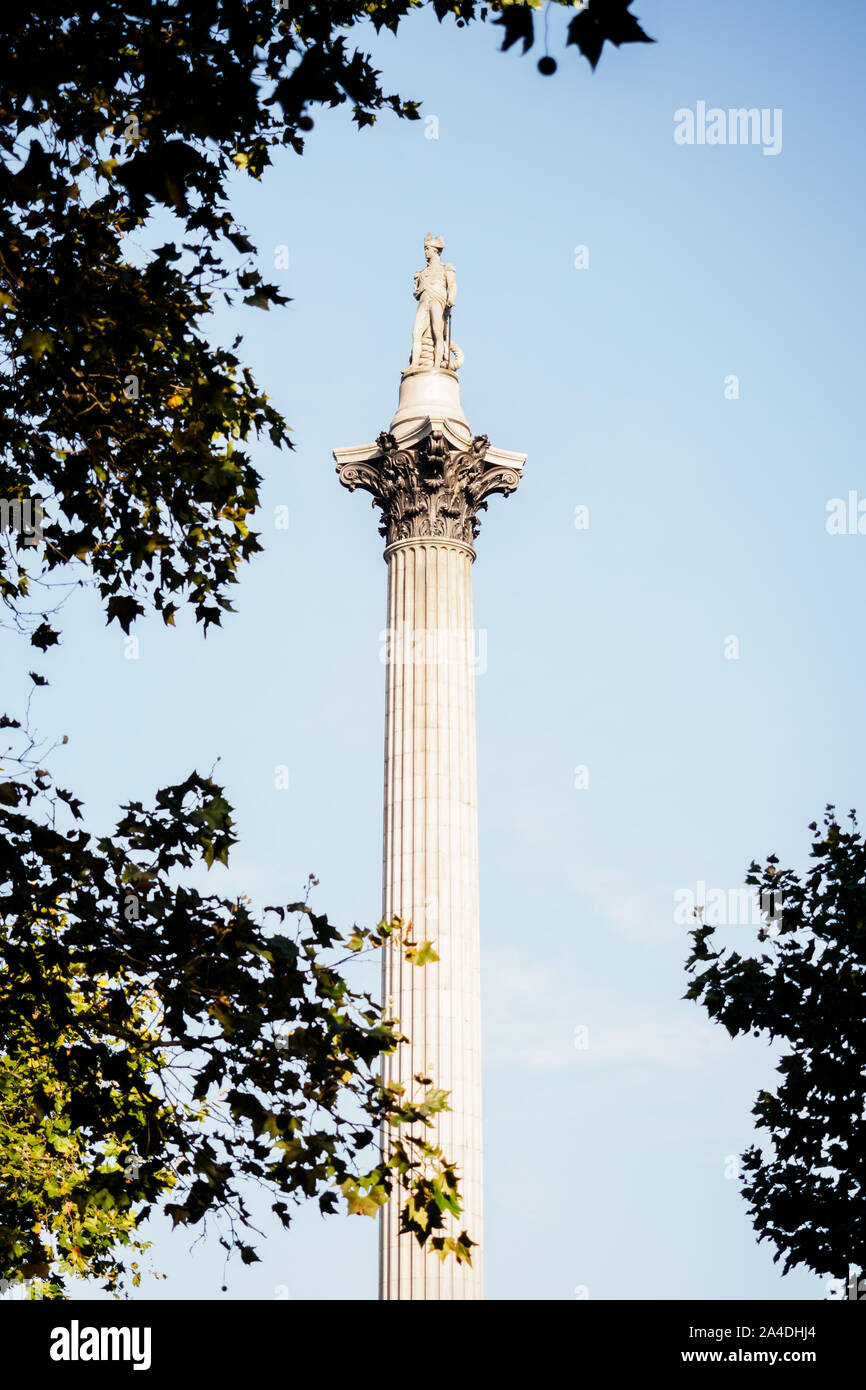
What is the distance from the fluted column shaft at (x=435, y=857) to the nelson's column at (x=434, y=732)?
23 mm

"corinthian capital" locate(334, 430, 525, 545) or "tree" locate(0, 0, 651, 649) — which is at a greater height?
Answer: "corinthian capital" locate(334, 430, 525, 545)

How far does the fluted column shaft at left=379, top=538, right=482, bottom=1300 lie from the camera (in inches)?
1005

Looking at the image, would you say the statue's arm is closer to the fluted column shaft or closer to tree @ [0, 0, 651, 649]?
the fluted column shaft

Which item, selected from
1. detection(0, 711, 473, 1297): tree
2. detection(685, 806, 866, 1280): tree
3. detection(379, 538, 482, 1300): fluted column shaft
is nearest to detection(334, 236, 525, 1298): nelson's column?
detection(379, 538, 482, 1300): fluted column shaft

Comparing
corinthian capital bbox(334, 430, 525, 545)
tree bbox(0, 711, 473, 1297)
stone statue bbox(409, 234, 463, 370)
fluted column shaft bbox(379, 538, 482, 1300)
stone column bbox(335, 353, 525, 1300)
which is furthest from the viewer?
stone statue bbox(409, 234, 463, 370)

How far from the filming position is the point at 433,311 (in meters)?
33.6

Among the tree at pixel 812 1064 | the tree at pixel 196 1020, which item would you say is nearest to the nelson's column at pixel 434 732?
the tree at pixel 812 1064

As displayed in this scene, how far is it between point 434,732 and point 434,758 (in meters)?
0.48

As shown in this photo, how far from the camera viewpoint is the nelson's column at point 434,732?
2619 centimetres

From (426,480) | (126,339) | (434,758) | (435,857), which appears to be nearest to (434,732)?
(434,758)

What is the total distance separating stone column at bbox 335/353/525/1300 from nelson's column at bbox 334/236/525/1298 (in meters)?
0.02

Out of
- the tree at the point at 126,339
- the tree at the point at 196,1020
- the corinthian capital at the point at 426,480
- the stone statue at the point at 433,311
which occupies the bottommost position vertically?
the tree at the point at 196,1020

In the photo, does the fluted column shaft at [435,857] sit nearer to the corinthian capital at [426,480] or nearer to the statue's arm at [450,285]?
the corinthian capital at [426,480]
